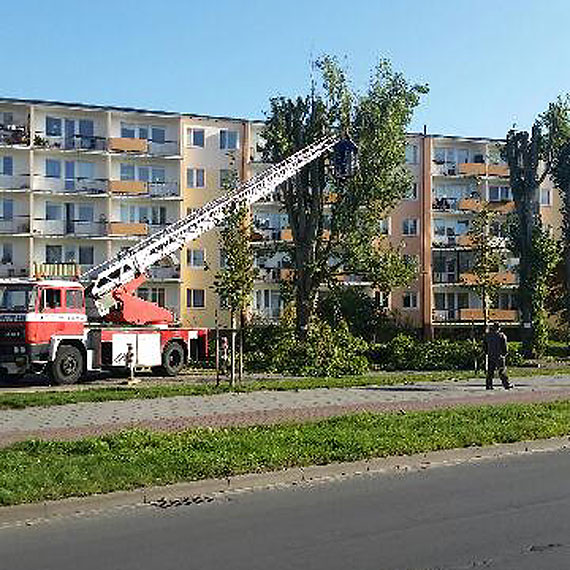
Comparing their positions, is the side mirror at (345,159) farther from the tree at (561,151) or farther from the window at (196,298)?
the window at (196,298)

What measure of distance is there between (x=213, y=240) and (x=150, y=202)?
15.2ft

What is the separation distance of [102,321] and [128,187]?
3199 cm

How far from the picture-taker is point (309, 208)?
38.4 meters

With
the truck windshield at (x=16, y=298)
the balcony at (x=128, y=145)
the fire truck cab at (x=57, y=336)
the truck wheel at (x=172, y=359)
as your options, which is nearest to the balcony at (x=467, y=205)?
the balcony at (x=128, y=145)

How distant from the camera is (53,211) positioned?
5759 cm

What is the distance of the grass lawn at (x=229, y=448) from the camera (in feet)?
33.4

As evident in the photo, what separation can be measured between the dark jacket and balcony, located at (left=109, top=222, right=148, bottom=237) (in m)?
37.4

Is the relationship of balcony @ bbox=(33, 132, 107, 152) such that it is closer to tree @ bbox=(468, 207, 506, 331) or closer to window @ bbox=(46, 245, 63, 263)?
window @ bbox=(46, 245, 63, 263)

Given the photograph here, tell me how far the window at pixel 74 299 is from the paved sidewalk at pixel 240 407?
733cm

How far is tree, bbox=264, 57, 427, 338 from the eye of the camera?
38.3 m

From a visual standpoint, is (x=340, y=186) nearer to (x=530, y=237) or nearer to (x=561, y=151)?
(x=530, y=237)

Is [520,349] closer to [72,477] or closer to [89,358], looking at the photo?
[89,358]

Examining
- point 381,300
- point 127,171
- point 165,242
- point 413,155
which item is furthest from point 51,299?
point 413,155

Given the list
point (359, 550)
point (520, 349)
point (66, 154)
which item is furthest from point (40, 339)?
point (66, 154)
